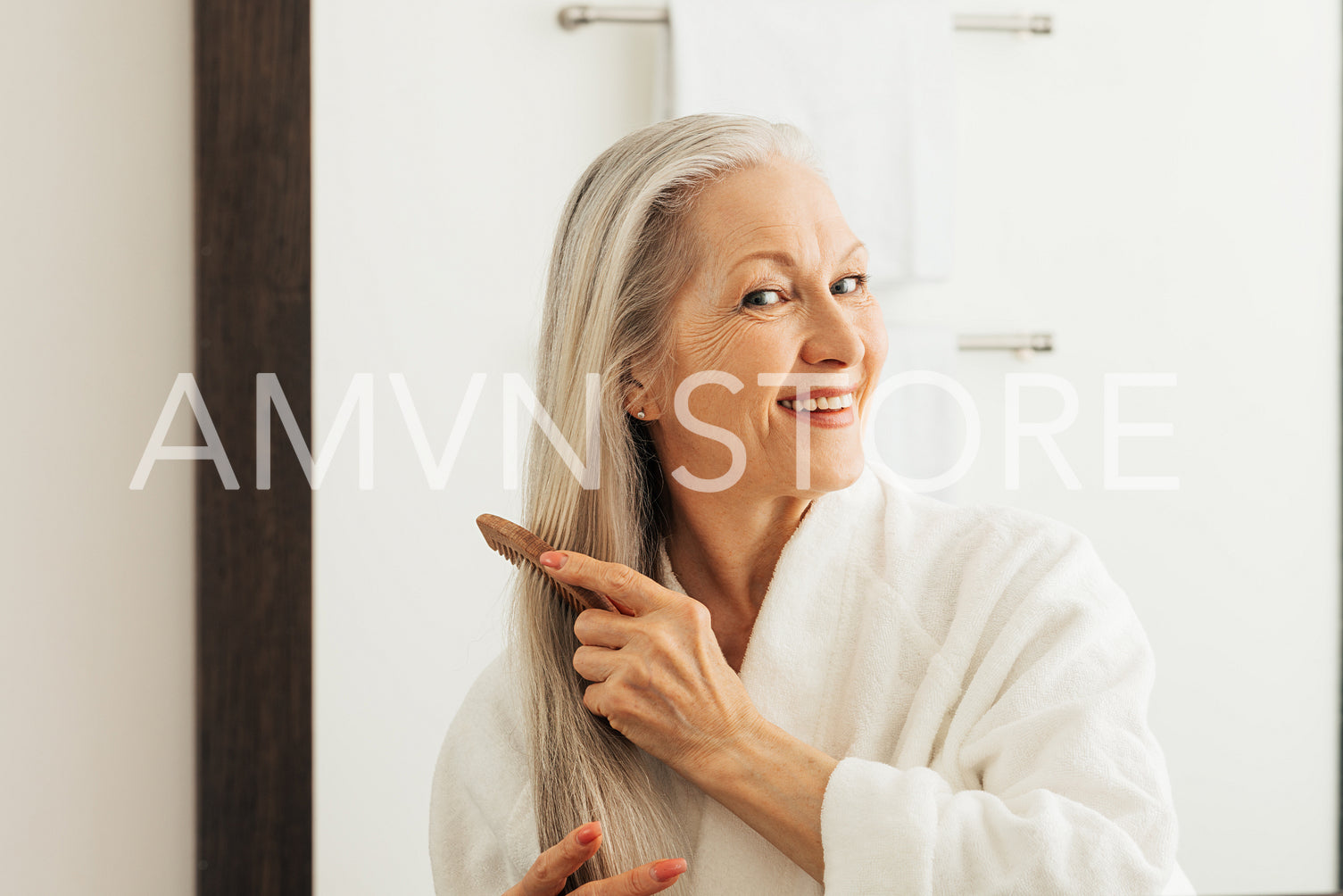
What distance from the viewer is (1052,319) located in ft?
4.04

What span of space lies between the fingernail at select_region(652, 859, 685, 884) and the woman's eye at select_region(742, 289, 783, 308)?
411 millimetres

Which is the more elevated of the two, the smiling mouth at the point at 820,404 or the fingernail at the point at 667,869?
the smiling mouth at the point at 820,404

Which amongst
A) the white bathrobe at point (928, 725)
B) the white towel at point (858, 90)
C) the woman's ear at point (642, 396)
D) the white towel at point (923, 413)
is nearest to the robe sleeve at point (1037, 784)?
the white bathrobe at point (928, 725)

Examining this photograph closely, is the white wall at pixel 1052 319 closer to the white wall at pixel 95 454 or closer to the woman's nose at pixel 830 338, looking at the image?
the white wall at pixel 95 454

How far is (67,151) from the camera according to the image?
80 centimetres

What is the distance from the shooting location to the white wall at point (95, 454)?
718mm

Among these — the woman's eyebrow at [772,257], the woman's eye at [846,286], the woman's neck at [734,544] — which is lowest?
the woman's neck at [734,544]

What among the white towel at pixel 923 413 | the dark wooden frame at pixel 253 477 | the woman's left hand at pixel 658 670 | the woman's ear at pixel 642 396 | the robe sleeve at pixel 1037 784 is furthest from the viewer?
the white towel at pixel 923 413

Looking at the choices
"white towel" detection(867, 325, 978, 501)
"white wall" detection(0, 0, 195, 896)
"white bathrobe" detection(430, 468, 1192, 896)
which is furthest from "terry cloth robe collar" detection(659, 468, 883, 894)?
"white wall" detection(0, 0, 195, 896)

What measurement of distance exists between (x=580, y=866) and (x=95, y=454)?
0.54 metres

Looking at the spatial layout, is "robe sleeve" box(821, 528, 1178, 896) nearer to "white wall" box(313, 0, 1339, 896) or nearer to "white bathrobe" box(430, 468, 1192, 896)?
"white bathrobe" box(430, 468, 1192, 896)

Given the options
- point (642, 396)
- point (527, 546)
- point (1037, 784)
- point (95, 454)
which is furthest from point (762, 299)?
point (95, 454)

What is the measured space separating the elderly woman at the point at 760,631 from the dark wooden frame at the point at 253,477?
32 centimetres

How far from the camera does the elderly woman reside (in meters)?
0.64
